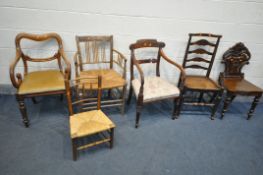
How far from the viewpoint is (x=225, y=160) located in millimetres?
1843

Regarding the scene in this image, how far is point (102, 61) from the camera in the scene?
2367 millimetres

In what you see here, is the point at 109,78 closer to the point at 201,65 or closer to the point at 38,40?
the point at 38,40

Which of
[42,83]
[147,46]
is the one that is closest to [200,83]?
[147,46]

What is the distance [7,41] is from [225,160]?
2639 millimetres

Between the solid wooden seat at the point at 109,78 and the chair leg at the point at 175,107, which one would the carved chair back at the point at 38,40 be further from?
the chair leg at the point at 175,107

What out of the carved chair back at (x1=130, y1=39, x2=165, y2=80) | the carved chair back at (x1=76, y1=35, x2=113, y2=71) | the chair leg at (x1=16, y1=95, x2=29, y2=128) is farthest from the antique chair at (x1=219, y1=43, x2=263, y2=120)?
the chair leg at (x1=16, y1=95, x2=29, y2=128)

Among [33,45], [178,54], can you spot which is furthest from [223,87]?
[33,45]

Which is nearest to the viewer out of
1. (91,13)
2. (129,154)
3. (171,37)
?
(129,154)

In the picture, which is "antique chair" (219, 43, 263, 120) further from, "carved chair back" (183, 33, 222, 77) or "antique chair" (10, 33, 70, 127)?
"antique chair" (10, 33, 70, 127)

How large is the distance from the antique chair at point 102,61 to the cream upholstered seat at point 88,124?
0.35 meters

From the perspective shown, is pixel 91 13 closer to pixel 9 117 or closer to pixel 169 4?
pixel 169 4

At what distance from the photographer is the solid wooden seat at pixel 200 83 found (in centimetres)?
217

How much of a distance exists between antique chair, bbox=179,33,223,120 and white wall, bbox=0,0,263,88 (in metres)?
0.13

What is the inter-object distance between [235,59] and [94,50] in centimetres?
173
